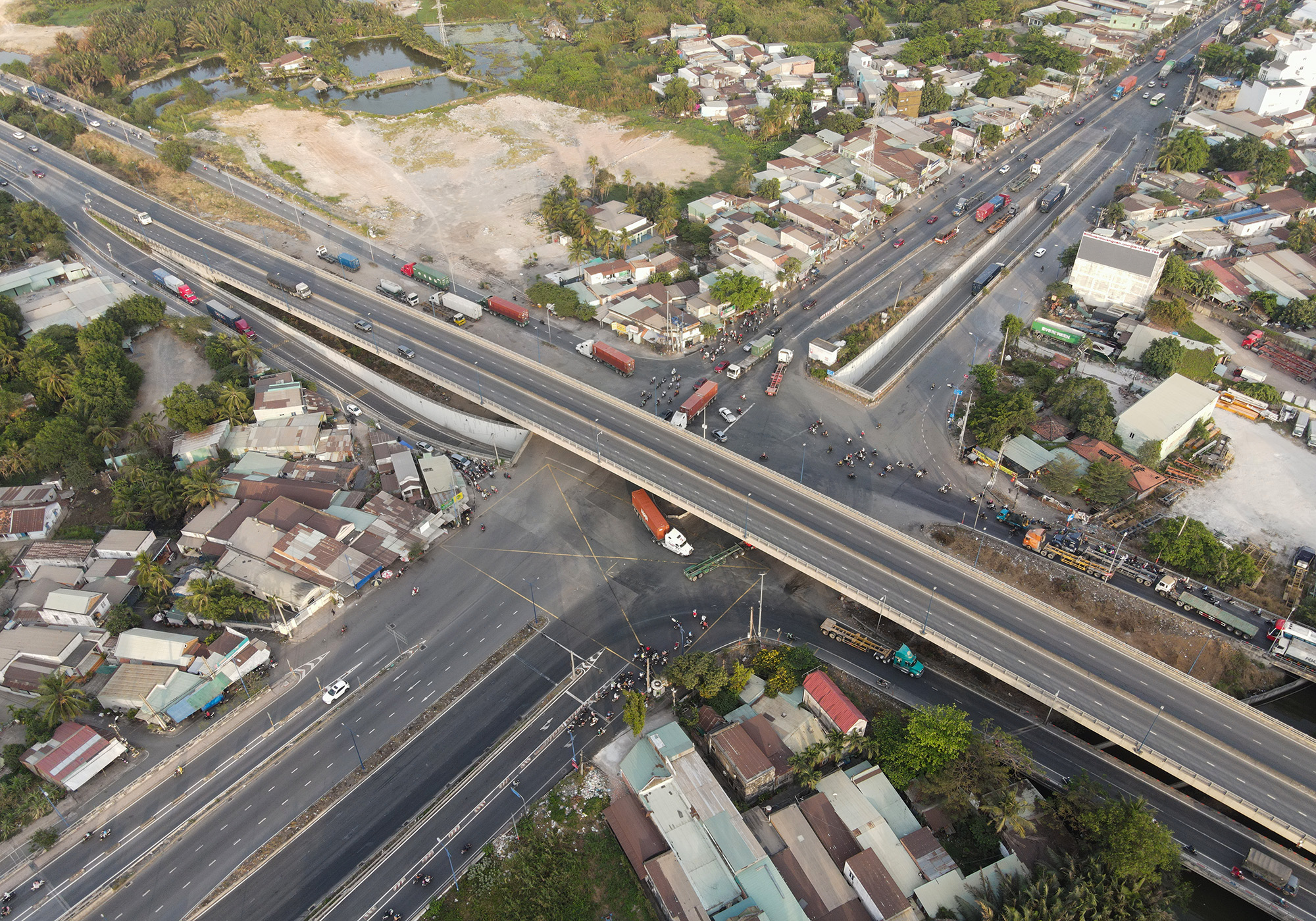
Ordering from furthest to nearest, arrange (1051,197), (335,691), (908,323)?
(1051,197), (908,323), (335,691)

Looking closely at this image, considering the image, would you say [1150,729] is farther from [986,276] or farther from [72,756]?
[72,756]

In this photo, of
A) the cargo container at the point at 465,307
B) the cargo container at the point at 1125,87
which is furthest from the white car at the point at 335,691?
the cargo container at the point at 1125,87

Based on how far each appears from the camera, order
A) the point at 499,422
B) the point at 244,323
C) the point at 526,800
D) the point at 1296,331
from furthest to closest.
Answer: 1. the point at 244,323
2. the point at 1296,331
3. the point at 499,422
4. the point at 526,800

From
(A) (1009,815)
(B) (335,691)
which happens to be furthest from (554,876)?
(A) (1009,815)

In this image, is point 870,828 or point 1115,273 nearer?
point 870,828

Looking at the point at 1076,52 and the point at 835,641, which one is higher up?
the point at 1076,52

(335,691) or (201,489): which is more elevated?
(201,489)

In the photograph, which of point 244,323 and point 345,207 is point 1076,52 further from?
point 244,323

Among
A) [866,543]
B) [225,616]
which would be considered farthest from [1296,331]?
[225,616]
